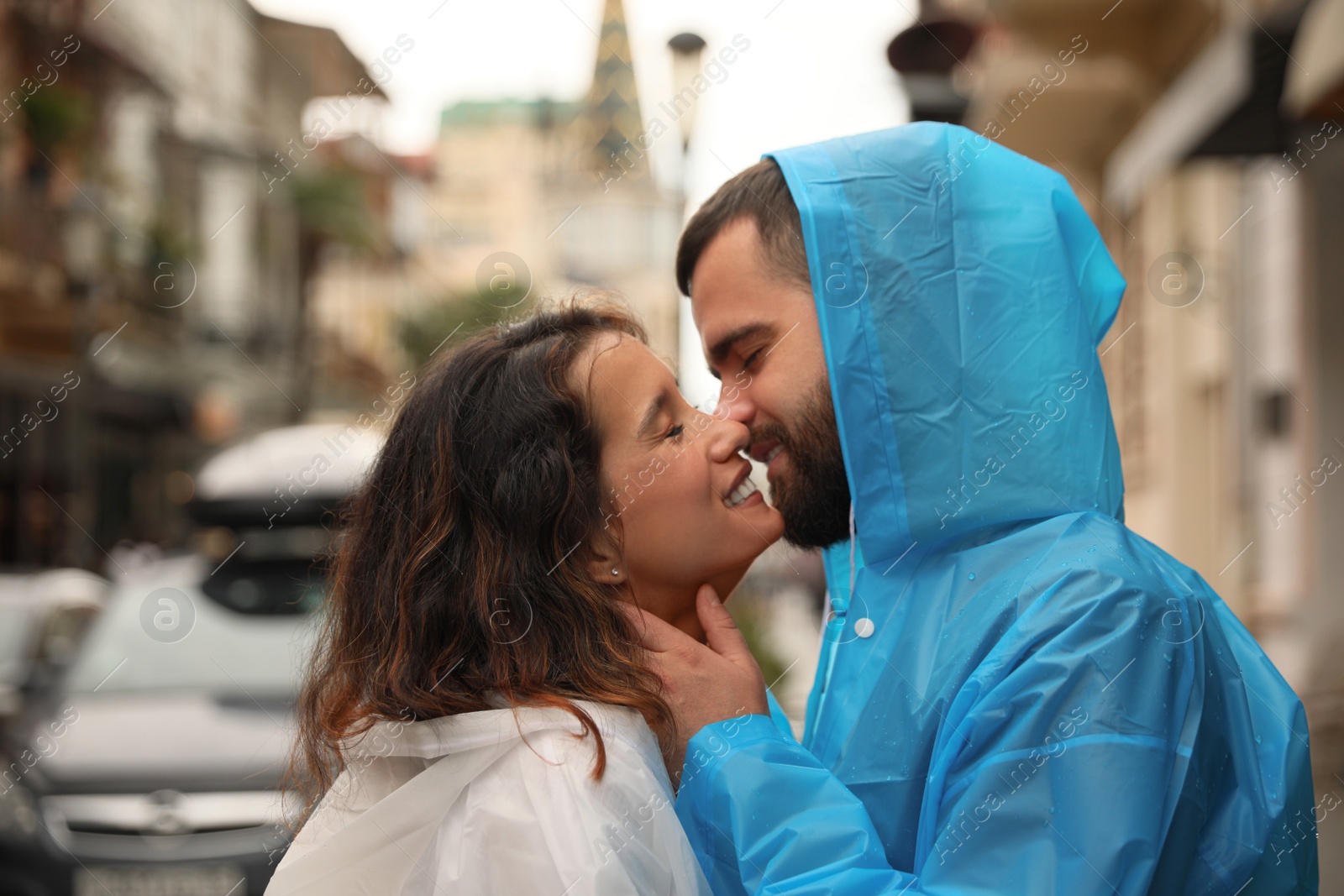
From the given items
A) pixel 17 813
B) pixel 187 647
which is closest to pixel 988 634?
pixel 17 813

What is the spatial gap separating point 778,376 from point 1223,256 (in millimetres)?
6985

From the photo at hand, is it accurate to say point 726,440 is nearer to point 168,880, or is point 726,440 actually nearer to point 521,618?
point 521,618

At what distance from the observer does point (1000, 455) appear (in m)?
1.83

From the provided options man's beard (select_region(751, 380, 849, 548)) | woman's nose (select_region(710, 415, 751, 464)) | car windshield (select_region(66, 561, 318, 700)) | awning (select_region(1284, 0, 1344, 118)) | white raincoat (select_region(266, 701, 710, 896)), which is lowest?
car windshield (select_region(66, 561, 318, 700))

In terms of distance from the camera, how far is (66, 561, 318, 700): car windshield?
16.5ft

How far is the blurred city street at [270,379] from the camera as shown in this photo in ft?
14.5

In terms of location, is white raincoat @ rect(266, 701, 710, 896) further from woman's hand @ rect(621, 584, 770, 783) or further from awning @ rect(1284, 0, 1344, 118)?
awning @ rect(1284, 0, 1344, 118)

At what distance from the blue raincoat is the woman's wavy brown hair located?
10.2 inches

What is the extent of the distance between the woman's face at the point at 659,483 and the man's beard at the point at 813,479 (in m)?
0.14

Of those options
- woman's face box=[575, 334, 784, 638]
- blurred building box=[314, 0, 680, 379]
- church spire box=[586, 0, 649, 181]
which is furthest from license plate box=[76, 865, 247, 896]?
blurred building box=[314, 0, 680, 379]

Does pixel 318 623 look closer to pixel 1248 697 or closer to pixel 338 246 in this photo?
pixel 1248 697

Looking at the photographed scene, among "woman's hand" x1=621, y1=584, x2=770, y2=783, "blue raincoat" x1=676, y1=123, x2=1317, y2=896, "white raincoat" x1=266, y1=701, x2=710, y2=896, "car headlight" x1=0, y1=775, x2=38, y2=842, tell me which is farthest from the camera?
"car headlight" x1=0, y1=775, x2=38, y2=842

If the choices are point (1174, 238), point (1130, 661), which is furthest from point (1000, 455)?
point (1174, 238)

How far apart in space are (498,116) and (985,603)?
200 ft
